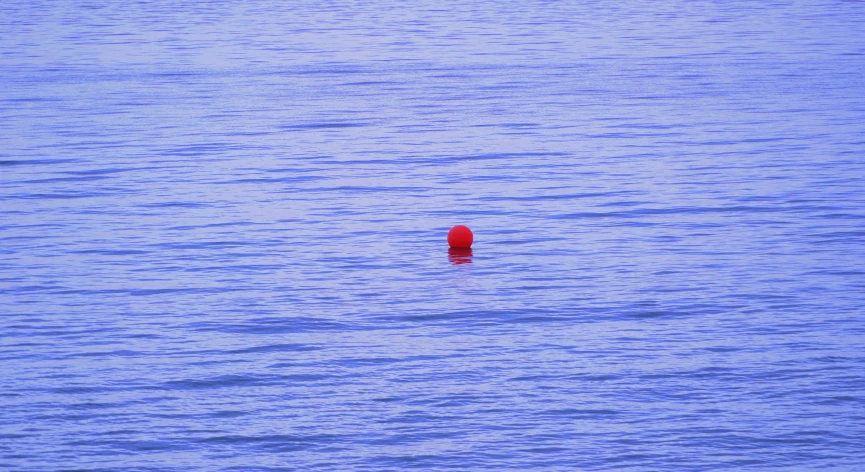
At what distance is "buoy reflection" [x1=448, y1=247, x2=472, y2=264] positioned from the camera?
13.0 m

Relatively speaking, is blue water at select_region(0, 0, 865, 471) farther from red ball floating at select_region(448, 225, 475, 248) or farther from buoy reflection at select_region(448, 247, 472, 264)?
red ball floating at select_region(448, 225, 475, 248)

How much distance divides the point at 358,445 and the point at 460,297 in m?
3.35

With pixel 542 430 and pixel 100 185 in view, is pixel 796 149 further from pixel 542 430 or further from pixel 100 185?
pixel 542 430

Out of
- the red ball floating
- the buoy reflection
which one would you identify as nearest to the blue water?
the buoy reflection

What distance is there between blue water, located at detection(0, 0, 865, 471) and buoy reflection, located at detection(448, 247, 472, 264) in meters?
0.04

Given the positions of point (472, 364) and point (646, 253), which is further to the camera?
point (646, 253)

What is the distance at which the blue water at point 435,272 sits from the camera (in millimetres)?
8828

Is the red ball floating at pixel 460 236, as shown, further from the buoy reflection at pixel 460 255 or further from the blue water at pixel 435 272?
the blue water at pixel 435 272

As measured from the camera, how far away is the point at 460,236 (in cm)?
1327

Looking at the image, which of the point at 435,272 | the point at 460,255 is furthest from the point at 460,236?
the point at 435,272

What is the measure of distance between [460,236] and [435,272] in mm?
706

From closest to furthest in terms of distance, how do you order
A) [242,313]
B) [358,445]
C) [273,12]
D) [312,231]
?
[358,445], [242,313], [312,231], [273,12]

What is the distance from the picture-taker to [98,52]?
32125 millimetres

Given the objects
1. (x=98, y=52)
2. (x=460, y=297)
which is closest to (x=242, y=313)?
(x=460, y=297)
